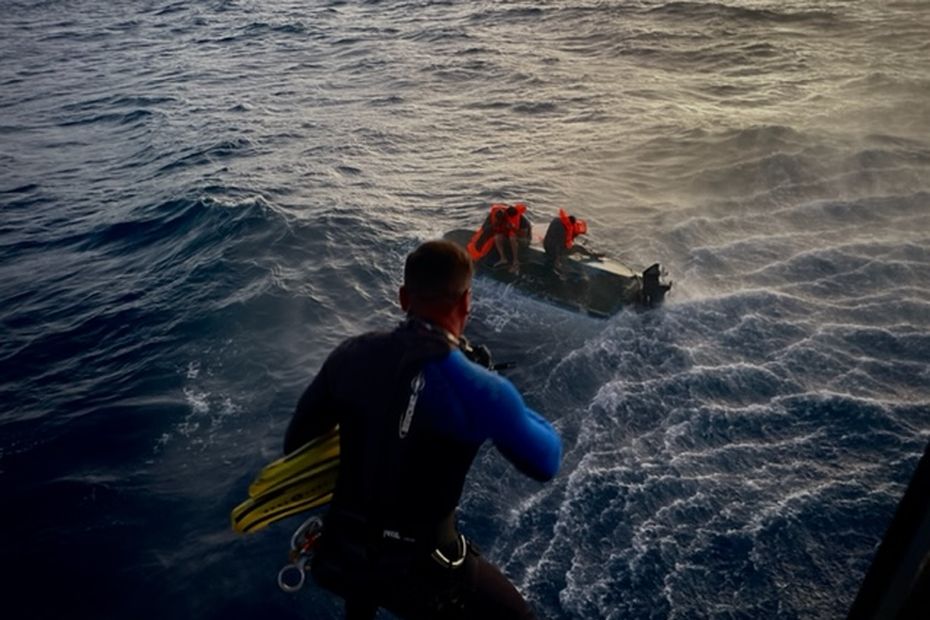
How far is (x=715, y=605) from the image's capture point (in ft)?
19.7

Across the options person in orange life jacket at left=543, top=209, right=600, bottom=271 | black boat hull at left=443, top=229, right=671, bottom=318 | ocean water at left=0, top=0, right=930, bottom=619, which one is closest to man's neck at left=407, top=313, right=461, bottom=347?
ocean water at left=0, top=0, right=930, bottom=619

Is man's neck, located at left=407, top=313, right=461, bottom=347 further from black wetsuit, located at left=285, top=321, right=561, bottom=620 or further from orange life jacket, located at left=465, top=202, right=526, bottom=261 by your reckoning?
orange life jacket, located at left=465, top=202, right=526, bottom=261

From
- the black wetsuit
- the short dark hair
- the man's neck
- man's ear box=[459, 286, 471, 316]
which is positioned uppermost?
the short dark hair

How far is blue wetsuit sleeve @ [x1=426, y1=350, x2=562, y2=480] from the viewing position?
3.03 meters

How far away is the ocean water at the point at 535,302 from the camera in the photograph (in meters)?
6.79

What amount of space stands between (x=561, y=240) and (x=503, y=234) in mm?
1081

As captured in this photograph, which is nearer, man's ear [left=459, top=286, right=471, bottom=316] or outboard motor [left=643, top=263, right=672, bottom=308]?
man's ear [left=459, top=286, right=471, bottom=316]

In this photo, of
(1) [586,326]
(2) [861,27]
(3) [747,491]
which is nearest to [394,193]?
(1) [586,326]

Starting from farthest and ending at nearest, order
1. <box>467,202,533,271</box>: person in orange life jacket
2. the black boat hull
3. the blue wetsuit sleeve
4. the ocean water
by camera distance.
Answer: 1. <box>467,202,533,271</box>: person in orange life jacket
2. the black boat hull
3. the ocean water
4. the blue wetsuit sleeve

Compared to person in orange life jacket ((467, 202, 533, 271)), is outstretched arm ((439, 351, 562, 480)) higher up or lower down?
higher up

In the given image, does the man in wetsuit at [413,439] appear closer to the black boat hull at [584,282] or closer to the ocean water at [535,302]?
the ocean water at [535,302]

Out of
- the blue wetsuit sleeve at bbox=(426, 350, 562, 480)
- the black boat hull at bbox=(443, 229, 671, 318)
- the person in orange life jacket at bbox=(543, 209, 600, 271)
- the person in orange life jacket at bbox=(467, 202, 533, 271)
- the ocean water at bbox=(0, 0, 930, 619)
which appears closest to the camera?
the blue wetsuit sleeve at bbox=(426, 350, 562, 480)

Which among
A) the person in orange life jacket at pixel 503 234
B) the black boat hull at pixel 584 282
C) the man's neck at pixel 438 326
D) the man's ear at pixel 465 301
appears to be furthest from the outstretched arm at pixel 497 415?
the person in orange life jacket at pixel 503 234

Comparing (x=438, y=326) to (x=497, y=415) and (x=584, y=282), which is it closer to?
(x=497, y=415)
